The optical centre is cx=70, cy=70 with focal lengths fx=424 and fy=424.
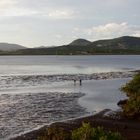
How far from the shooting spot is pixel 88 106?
169 ft

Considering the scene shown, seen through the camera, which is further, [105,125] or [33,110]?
[33,110]

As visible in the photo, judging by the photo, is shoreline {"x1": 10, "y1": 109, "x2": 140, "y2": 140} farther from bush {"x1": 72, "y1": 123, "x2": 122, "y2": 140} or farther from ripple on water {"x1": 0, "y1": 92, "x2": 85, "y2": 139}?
bush {"x1": 72, "y1": 123, "x2": 122, "y2": 140}

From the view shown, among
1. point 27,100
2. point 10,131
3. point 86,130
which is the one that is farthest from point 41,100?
point 86,130

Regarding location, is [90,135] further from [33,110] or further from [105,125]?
[33,110]

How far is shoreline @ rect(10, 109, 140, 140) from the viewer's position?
31712 mm

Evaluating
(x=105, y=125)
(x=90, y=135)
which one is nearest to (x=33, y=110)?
(x=105, y=125)

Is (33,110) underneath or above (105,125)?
underneath

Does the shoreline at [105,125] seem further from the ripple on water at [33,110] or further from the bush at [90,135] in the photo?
the bush at [90,135]

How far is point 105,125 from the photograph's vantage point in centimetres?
3575

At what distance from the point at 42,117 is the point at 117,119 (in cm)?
788

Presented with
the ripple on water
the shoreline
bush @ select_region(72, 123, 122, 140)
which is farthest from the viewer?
the ripple on water

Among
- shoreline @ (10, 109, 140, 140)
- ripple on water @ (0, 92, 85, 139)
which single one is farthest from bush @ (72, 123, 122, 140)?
ripple on water @ (0, 92, 85, 139)

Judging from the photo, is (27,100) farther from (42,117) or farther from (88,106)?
(42,117)

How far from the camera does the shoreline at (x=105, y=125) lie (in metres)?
31.7
